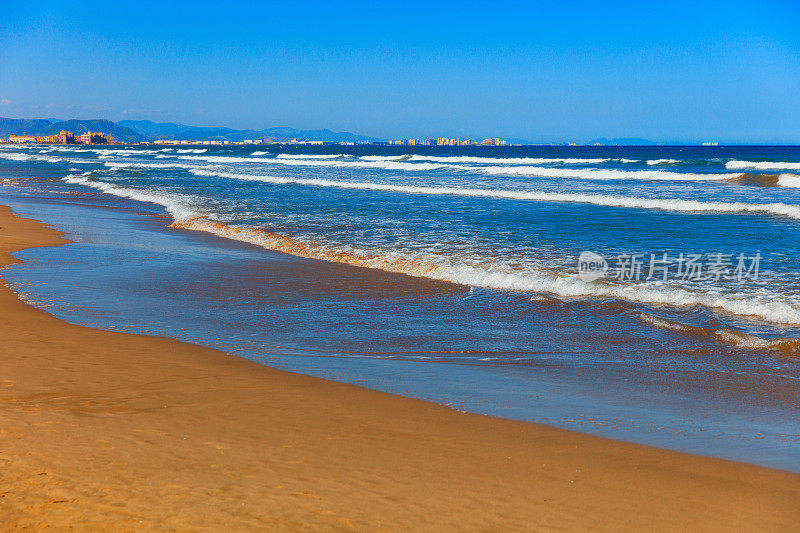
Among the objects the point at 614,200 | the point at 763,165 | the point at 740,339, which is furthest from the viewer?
the point at 763,165

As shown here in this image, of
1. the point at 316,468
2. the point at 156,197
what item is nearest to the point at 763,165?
the point at 156,197

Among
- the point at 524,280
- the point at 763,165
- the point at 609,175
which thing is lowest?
the point at 524,280

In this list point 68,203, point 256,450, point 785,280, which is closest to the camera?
point 256,450

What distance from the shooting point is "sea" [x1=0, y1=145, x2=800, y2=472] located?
4648mm

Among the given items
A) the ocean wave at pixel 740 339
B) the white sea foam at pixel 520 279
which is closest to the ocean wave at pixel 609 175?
the white sea foam at pixel 520 279

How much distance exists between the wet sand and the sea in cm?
46

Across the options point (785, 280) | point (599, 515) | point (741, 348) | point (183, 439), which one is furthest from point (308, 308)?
point (785, 280)

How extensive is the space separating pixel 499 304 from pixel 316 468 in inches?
191

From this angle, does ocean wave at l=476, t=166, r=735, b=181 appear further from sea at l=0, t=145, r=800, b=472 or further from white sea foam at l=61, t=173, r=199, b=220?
white sea foam at l=61, t=173, r=199, b=220

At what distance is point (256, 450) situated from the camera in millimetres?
3416

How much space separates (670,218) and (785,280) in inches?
341

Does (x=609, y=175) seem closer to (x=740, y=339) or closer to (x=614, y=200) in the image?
(x=614, y=200)

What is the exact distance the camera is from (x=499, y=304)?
7.76 m

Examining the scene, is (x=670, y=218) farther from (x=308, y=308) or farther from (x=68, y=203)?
(x=68, y=203)
